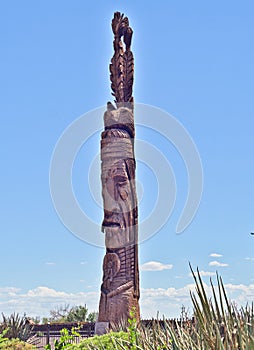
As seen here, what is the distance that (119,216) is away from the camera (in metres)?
17.4

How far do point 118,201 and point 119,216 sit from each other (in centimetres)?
42

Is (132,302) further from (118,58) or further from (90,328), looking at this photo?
(118,58)

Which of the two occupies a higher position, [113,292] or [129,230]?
[129,230]

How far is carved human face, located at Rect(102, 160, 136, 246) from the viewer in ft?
56.9

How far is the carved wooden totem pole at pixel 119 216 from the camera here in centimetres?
1689

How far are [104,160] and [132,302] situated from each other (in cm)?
399

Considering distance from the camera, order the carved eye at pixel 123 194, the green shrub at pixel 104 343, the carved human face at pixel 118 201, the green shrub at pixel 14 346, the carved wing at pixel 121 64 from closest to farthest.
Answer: the green shrub at pixel 104 343 → the green shrub at pixel 14 346 → the carved human face at pixel 118 201 → the carved eye at pixel 123 194 → the carved wing at pixel 121 64

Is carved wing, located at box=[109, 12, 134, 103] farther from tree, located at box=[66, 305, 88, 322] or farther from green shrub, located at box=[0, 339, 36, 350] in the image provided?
tree, located at box=[66, 305, 88, 322]

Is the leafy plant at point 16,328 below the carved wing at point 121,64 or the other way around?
below

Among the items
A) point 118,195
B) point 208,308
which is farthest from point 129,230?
point 208,308

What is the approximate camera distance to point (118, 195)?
17.5 meters

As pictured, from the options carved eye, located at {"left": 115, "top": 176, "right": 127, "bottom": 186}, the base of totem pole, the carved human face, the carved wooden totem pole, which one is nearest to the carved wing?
the carved wooden totem pole

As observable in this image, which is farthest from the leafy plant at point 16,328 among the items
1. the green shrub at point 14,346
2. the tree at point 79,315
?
the tree at point 79,315

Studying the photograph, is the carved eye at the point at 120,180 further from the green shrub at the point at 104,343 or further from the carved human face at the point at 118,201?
the green shrub at the point at 104,343
